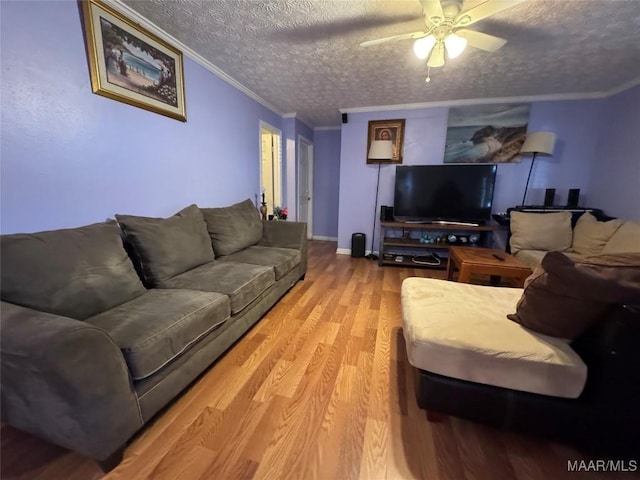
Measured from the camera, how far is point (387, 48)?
2.25 meters

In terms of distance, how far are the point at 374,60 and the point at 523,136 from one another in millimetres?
2451

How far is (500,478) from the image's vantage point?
1039 mm

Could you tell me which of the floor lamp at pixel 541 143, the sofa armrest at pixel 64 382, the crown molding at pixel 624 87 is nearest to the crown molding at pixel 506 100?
the crown molding at pixel 624 87

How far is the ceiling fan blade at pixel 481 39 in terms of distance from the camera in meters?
1.70

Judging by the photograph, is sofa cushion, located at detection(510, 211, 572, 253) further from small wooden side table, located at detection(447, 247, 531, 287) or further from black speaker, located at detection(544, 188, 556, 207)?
small wooden side table, located at detection(447, 247, 531, 287)

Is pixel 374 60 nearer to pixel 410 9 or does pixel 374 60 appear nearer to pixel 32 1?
pixel 410 9

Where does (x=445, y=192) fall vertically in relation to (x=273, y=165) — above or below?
below

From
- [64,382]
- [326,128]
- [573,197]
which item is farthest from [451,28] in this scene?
[326,128]

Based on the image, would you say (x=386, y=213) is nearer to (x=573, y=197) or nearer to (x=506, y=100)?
(x=506, y=100)

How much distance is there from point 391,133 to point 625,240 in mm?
2810

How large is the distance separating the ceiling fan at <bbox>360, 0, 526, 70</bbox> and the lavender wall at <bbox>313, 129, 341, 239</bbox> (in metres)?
3.47

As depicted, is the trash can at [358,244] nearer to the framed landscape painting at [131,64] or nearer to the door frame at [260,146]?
the door frame at [260,146]

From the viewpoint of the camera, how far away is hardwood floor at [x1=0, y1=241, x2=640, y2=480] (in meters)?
1.06

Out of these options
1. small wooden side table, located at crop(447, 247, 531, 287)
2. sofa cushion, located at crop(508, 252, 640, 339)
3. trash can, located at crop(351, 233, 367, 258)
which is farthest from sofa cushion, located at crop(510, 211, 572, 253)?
sofa cushion, located at crop(508, 252, 640, 339)
